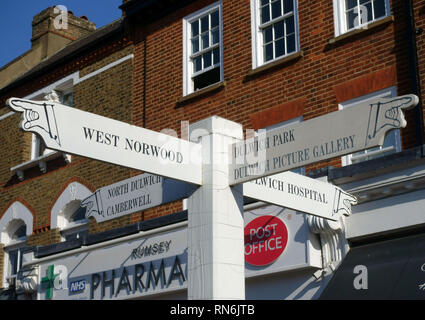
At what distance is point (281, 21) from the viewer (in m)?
12.7

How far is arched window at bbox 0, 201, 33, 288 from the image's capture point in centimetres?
1711

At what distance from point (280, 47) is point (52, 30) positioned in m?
10.4

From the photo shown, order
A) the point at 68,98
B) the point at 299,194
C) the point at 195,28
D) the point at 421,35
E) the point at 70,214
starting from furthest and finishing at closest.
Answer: the point at 68,98
the point at 70,214
the point at 195,28
the point at 421,35
the point at 299,194

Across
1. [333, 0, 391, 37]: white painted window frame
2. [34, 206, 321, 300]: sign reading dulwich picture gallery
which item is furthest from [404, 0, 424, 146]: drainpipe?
[34, 206, 321, 300]: sign reading dulwich picture gallery

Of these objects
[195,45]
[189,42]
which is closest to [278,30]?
[195,45]

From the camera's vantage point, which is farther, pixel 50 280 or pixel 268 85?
pixel 50 280

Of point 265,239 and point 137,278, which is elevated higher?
point 265,239

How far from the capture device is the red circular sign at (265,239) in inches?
397

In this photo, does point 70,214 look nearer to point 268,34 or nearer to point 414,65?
point 268,34

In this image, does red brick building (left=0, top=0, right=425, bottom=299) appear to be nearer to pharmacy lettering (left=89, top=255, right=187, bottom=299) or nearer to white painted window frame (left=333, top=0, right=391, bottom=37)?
white painted window frame (left=333, top=0, right=391, bottom=37)

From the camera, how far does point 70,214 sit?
1608 cm
